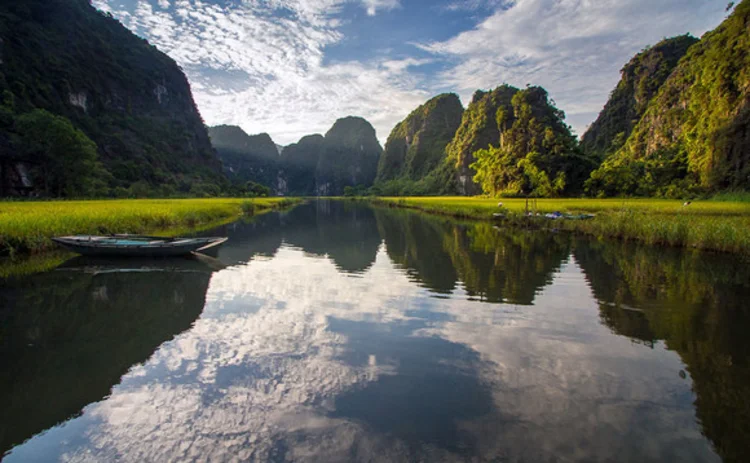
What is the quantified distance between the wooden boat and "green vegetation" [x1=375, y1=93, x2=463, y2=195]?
97.7 m

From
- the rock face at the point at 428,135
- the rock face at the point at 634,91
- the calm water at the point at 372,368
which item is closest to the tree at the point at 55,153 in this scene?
the calm water at the point at 372,368

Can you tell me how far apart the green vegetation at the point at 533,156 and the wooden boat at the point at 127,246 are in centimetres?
3783

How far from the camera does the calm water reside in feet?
11.5

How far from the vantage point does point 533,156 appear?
4950 centimetres

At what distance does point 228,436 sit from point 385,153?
570 feet

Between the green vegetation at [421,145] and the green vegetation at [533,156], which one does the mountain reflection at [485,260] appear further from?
the green vegetation at [421,145]

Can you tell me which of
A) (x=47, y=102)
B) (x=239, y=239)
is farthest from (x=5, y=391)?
(x=47, y=102)

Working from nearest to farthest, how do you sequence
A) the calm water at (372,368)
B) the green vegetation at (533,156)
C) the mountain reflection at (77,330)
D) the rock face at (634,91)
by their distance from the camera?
the calm water at (372,368) < the mountain reflection at (77,330) < the green vegetation at (533,156) < the rock face at (634,91)

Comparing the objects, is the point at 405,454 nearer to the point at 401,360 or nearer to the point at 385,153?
the point at 401,360

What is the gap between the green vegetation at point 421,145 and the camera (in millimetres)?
124312

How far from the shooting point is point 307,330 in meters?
6.45

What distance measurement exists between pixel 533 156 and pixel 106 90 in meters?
82.9

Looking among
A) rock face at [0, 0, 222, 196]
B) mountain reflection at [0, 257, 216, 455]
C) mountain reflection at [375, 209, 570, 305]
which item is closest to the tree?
rock face at [0, 0, 222, 196]

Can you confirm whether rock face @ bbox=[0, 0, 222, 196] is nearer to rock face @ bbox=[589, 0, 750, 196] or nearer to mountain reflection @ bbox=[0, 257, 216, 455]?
mountain reflection @ bbox=[0, 257, 216, 455]
